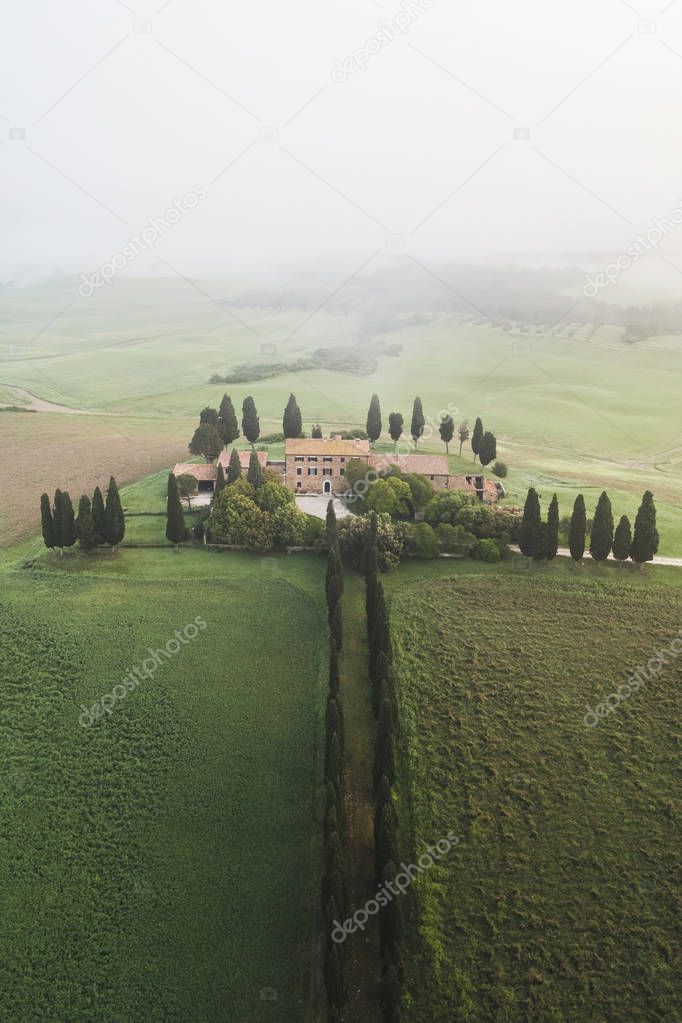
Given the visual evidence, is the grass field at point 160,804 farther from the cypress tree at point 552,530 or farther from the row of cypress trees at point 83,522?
the cypress tree at point 552,530

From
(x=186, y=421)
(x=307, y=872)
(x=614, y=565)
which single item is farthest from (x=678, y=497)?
(x=186, y=421)

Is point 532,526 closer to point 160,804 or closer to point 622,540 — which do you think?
point 622,540

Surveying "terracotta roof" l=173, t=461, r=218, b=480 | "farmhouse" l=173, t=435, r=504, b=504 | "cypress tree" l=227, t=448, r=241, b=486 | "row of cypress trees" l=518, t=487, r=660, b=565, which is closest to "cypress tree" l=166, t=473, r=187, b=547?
"cypress tree" l=227, t=448, r=241, b=486

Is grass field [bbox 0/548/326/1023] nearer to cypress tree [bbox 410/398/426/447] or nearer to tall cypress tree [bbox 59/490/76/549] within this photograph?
tall cypress tree [bbox 59/490/76/549]

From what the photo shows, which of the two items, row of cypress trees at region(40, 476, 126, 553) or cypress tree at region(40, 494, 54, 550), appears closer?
cypress tree at region(40, 494, 54, 550)

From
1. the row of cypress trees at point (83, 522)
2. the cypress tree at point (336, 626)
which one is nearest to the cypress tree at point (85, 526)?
the row of cypress trees at point (83, 522)

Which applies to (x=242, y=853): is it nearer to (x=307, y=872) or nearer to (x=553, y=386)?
(x=307, y=872)

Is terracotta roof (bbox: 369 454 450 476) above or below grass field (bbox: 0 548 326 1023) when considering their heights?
above
